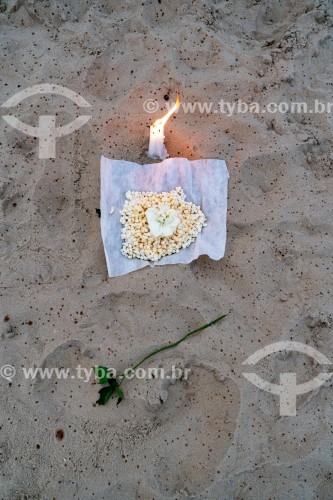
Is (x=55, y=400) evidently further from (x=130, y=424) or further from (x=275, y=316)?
(x=275, y=316)

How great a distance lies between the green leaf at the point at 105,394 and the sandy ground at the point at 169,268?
60mm

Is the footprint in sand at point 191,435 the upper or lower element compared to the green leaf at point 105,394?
lower

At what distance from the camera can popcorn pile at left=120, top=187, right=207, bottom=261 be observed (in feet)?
8.50

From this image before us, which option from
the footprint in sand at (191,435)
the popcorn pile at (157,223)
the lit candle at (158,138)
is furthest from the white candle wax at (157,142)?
the footprint in sand at (191,435)

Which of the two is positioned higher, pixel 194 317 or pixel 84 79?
pixel 84 79

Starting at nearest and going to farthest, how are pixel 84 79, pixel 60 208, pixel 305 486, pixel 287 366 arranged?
pixel 305 486 < pixel 287 366 < pixel 60 208 < pixel 84 79

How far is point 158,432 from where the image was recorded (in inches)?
91.9

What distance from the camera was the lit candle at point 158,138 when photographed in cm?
264

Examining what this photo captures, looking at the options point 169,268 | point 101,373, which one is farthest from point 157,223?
point 101,373

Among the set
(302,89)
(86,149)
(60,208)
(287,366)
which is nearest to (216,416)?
(287,366)

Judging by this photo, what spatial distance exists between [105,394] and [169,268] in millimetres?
760

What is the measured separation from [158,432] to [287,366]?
0.77 m

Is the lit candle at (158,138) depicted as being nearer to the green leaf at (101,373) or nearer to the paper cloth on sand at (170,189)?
the paper cloth on sand at (170,189)

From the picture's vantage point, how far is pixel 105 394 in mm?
2311
